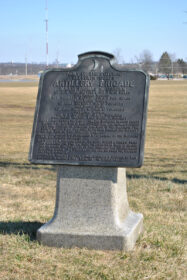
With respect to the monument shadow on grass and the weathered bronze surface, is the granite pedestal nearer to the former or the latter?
the weathered bronze surface

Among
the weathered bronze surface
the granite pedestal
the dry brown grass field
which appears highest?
the weathered bronze surface

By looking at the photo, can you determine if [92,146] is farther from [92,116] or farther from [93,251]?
[93,251]

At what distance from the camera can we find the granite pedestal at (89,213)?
486 centimetres

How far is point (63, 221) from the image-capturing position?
5023 mm

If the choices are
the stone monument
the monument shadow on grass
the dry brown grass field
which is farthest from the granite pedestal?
the monument shadow on grass

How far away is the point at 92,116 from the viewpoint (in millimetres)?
5066

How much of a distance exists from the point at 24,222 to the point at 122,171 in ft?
4.72

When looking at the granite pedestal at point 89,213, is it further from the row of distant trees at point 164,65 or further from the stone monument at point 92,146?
the row of distant trees at point 164,65

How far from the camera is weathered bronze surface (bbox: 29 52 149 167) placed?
4.96 meters

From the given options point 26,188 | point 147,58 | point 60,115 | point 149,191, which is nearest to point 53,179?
point 26,188

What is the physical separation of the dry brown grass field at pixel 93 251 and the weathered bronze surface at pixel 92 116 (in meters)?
0.87

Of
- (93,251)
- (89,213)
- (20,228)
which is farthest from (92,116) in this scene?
(20,228)

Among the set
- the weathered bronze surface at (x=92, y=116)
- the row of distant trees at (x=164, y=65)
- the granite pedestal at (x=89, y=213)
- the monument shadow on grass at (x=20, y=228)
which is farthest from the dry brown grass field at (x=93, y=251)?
the row of distant trees at (x=164, y=65)

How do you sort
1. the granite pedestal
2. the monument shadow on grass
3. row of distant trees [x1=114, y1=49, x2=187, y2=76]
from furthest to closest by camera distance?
row of distant trees [x1=114, y1=49, x2=187, y2=76], the monument shadow on grass, the granite pedestal
